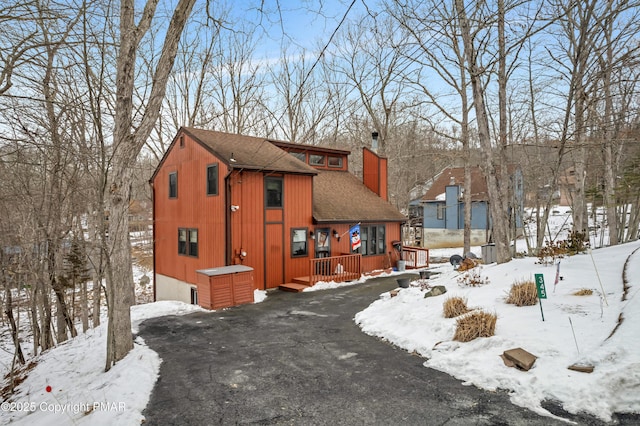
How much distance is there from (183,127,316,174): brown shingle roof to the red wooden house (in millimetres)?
47

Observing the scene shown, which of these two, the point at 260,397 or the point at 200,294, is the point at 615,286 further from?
the point at 200,294

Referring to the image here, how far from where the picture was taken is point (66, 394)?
5.47m

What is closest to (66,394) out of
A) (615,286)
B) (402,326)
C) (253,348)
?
(253,348)

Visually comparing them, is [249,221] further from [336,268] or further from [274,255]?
[336,268]

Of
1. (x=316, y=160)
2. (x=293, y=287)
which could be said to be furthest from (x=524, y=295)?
(x=316, y=160)

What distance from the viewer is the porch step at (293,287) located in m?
13.0

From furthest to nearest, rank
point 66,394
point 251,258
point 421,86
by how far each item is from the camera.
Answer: point 421,86 → point 251,258 → point 66,394

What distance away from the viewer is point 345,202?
17.3 metres

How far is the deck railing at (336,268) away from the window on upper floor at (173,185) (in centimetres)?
707

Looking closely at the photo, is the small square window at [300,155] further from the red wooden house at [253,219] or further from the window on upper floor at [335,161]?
the window on upper floor at [335,161]

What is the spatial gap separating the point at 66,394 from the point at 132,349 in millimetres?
1212

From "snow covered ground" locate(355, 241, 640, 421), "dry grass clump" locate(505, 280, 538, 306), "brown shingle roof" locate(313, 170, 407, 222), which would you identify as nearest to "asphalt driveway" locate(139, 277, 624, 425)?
"snow covered ground" locate(355, 241, 640, 421)

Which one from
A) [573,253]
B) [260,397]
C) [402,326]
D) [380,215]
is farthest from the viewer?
[380,215]

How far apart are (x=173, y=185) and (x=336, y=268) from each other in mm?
8196
